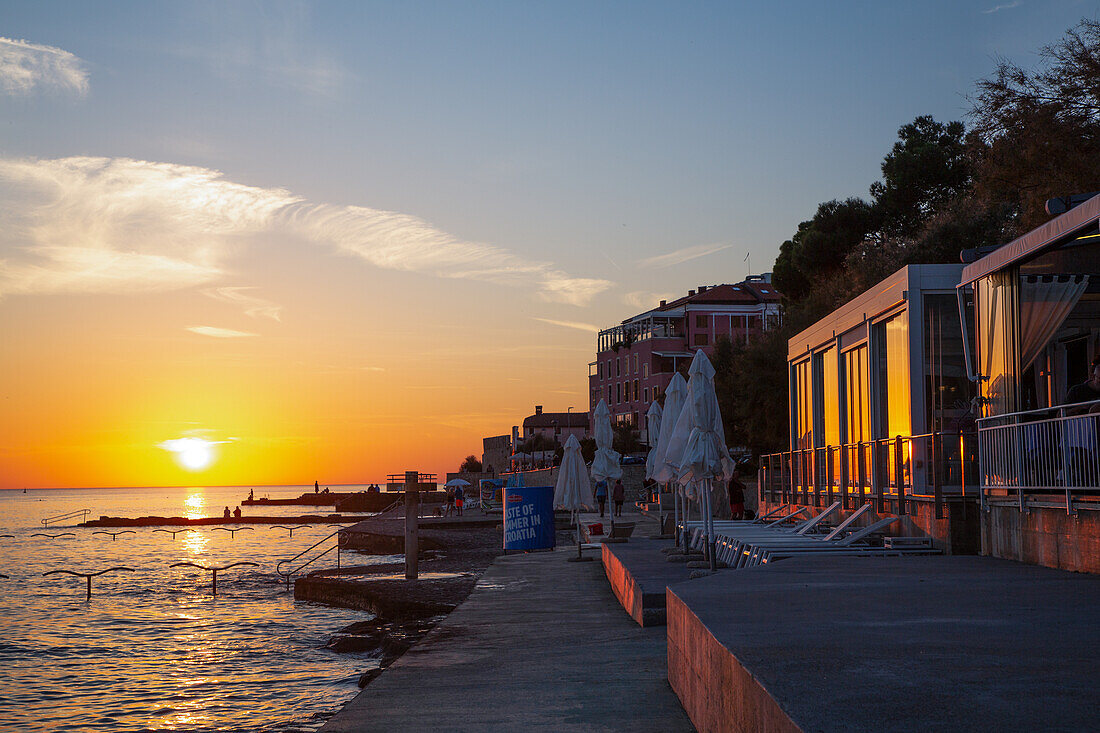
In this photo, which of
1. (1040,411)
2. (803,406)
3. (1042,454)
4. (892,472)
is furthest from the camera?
(803,406)

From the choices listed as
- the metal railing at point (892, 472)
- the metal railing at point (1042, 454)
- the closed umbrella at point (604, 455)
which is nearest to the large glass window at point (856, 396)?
the metal railing at point (892, 472)

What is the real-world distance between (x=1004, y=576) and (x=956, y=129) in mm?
39159

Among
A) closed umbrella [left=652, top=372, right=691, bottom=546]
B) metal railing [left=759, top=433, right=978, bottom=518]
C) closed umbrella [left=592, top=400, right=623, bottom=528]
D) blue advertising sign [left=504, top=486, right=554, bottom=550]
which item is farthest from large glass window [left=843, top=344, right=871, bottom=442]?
closed umbrella [left=592, top=400, right=623, bottom=528]

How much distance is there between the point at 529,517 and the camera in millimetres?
22453

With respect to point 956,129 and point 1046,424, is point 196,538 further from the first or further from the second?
point 1046,424

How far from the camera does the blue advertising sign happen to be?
22453 mm

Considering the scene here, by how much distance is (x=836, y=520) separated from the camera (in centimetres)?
1752

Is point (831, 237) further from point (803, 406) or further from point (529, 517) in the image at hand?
point (529, 517)

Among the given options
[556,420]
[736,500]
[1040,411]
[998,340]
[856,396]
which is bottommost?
[736,500]

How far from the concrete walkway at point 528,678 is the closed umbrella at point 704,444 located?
206 centimetres

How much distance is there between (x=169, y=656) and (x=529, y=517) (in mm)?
7695

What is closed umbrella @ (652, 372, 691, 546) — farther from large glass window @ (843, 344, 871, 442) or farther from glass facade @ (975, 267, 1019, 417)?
glass facade @ (975, 267, 1019, 417)

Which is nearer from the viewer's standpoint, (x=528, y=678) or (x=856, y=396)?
(x=528, y=678)

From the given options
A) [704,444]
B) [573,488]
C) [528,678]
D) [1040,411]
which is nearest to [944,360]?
[704,444]
